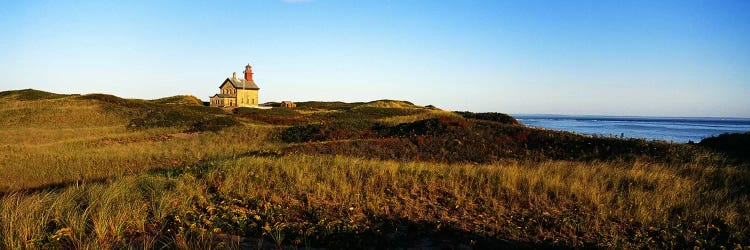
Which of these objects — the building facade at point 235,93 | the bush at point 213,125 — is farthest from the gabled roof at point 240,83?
the bush at point 213,125

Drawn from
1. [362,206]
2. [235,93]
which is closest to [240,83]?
[235,93]

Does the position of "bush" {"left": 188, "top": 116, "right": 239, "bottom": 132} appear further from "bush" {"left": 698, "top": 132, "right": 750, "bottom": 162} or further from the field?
"bush" {"left": 698, "top": 132, "right": 750, "bottom": 162}

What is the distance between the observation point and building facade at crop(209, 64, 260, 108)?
221 ft

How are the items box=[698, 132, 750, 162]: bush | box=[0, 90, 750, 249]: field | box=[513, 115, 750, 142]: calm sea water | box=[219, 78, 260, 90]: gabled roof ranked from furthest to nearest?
box=[219, 78, 260, 90]: gabled roof, box=[513, 115, 750, 142]: calm sea water, box=[698, 132, 750, 162]: bush, box=[0, 90, 750, 249]: field

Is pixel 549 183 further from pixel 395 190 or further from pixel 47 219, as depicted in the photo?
pixel 47 219

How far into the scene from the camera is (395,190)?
8383 millimetres

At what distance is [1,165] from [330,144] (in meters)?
11.7

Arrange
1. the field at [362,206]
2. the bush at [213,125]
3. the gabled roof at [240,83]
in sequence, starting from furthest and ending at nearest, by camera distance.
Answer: the gabled roof at [240,83] → the bush at [213,125] → the field at [362,206]

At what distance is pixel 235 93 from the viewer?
67.2m

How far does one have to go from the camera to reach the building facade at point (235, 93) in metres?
67.2

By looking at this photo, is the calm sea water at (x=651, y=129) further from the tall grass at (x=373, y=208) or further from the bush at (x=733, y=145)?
the tall grass at (x=373, y=208)

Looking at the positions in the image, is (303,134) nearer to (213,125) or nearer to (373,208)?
(213,125)

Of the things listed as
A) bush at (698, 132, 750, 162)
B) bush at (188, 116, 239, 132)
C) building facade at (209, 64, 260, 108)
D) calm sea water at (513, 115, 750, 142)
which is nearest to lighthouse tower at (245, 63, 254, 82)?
building facade at (209, 64, 260, 108)

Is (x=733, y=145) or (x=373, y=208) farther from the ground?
(x=733, y=145)
